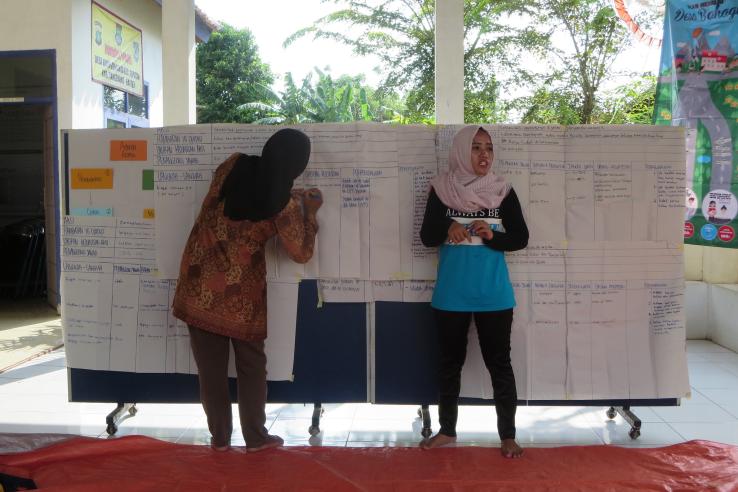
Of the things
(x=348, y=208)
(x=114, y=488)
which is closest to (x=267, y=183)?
(x=348, y=208)

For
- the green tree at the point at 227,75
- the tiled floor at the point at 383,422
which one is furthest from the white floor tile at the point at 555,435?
the green tree at the point at 227,75

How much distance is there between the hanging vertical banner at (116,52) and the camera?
6523 millimetres

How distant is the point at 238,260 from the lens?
2.75 metres

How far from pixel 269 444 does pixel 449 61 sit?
277 cm

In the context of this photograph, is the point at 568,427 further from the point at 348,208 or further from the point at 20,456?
the point at 20,456

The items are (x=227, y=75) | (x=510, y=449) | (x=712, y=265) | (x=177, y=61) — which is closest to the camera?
(x=510, y=449)

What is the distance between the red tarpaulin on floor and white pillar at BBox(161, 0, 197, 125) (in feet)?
8.38

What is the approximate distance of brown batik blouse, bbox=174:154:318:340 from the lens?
2.73 meters

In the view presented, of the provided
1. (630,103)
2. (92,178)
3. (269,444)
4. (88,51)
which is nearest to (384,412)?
(269,444)

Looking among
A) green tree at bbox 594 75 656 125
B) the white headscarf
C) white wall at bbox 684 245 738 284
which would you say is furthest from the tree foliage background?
the white headscarf

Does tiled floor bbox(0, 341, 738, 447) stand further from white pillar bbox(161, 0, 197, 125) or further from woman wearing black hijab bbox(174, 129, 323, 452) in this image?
white pillar bbox(161, 0, 197, 125)

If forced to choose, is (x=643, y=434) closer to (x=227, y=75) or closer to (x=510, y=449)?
(x=510, y=449)

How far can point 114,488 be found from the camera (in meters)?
2.54

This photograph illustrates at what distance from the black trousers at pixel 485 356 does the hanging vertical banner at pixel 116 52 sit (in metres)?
5.24
